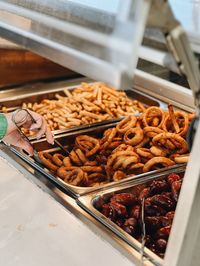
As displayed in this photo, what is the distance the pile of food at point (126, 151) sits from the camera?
208cm

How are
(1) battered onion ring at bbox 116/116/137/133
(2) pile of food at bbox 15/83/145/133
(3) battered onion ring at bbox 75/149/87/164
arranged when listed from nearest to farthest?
(3) battered onion ring at bbox 75/149/87/164, (1) battered onion ring at bbox 116/116/137/133, (2) pile of food at bbox 15/83/145/133

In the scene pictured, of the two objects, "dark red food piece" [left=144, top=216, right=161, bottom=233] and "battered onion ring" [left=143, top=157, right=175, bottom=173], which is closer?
"dark red food piece" [left=144, top=216, right=161, bottom=233]

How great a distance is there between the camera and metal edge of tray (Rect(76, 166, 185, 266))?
4.66 ft

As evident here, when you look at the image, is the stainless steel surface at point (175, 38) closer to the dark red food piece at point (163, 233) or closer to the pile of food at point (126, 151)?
the dark red food piece at point (163, 233)

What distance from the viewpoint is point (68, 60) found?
0.89 meters

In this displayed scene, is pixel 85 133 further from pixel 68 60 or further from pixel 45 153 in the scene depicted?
pixel 68 60

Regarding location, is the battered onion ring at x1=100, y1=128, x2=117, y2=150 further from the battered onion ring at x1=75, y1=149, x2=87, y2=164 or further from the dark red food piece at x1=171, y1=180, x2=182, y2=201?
the dark red food piece at x1=171, y1=180, x2=182, y2=201

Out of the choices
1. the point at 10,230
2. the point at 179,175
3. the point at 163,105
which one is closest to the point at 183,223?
the point at 10,230

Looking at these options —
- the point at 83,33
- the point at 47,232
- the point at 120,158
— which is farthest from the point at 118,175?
the point at 83,33

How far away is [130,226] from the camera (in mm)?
1587

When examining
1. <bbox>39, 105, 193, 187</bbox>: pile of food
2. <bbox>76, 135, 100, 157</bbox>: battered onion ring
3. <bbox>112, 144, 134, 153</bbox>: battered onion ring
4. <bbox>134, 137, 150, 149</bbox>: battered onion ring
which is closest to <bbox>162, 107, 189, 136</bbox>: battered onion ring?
<bbox>39, 105, 193, 187</bbox>: pile of food

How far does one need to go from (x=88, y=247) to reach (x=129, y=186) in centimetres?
46

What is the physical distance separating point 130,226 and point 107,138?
0.85 meters

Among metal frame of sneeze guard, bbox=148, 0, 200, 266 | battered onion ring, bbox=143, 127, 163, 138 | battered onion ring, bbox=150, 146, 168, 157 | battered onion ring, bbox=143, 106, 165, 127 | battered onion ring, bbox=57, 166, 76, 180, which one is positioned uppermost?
metal frame of sneeze guard, bbox=148, 0, 200, 266
